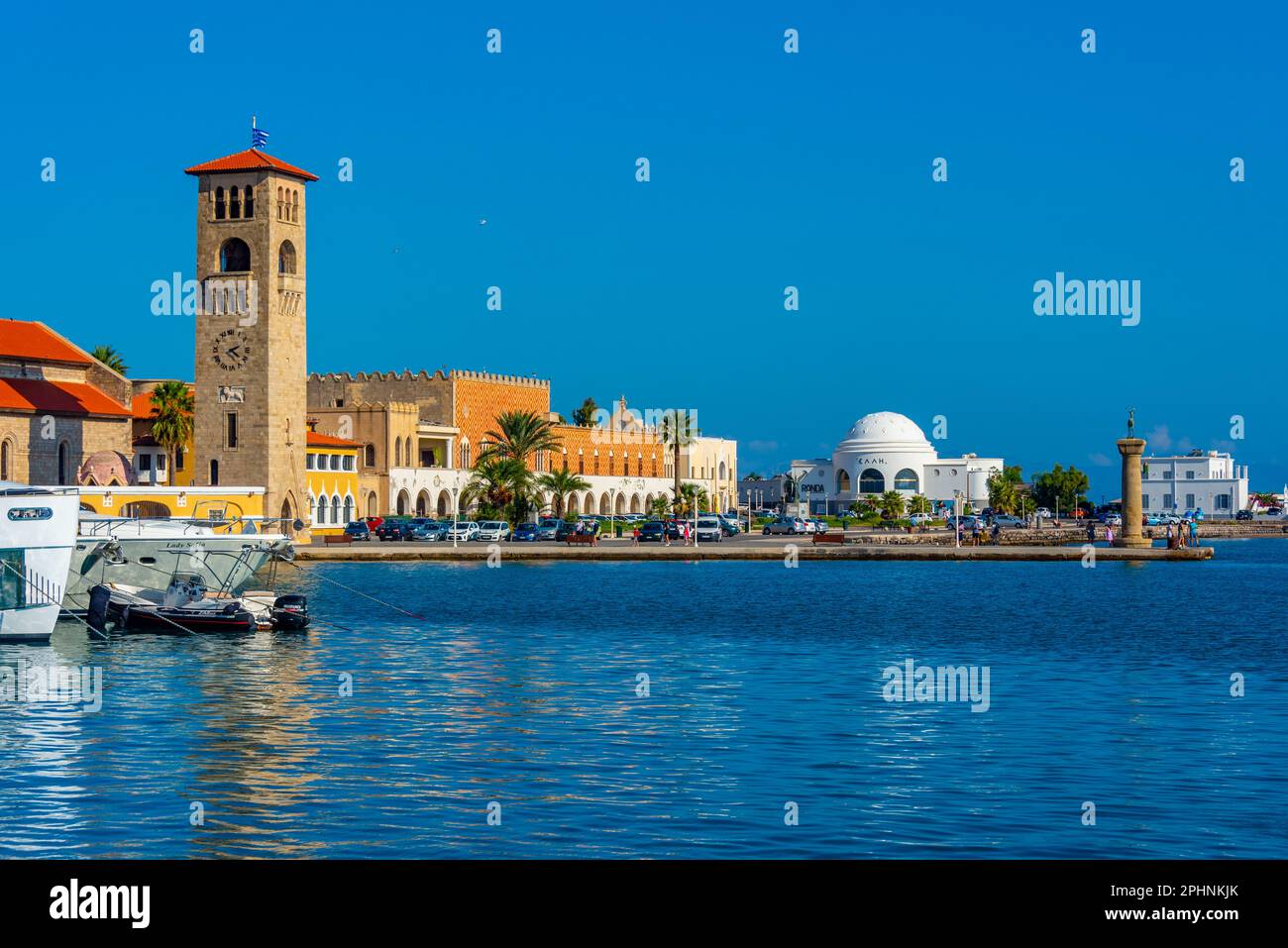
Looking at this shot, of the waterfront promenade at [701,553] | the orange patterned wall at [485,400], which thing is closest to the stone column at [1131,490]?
the waterfront promenade at [701,553]

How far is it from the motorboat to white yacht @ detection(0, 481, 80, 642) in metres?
4.29

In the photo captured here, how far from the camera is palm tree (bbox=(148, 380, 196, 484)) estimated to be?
96.5 m

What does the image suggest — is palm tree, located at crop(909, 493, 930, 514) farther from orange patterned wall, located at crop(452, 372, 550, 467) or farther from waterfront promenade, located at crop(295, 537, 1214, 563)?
waterfront promenade, located at crop(295, 537, 1214, 563)

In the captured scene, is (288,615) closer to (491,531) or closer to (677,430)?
(491,531)

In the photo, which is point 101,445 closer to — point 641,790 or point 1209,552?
point 1209,552

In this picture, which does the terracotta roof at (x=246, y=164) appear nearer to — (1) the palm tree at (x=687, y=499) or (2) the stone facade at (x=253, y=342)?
(2) the stone facade at (x=253, y=342)

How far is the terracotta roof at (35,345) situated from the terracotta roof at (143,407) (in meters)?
6.14

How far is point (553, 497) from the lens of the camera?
127938 millimetres

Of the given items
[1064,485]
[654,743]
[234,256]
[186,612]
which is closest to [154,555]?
[186,612]

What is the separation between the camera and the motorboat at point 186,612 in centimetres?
4241

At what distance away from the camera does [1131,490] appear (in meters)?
93.6

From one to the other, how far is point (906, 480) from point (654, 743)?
178 metres
